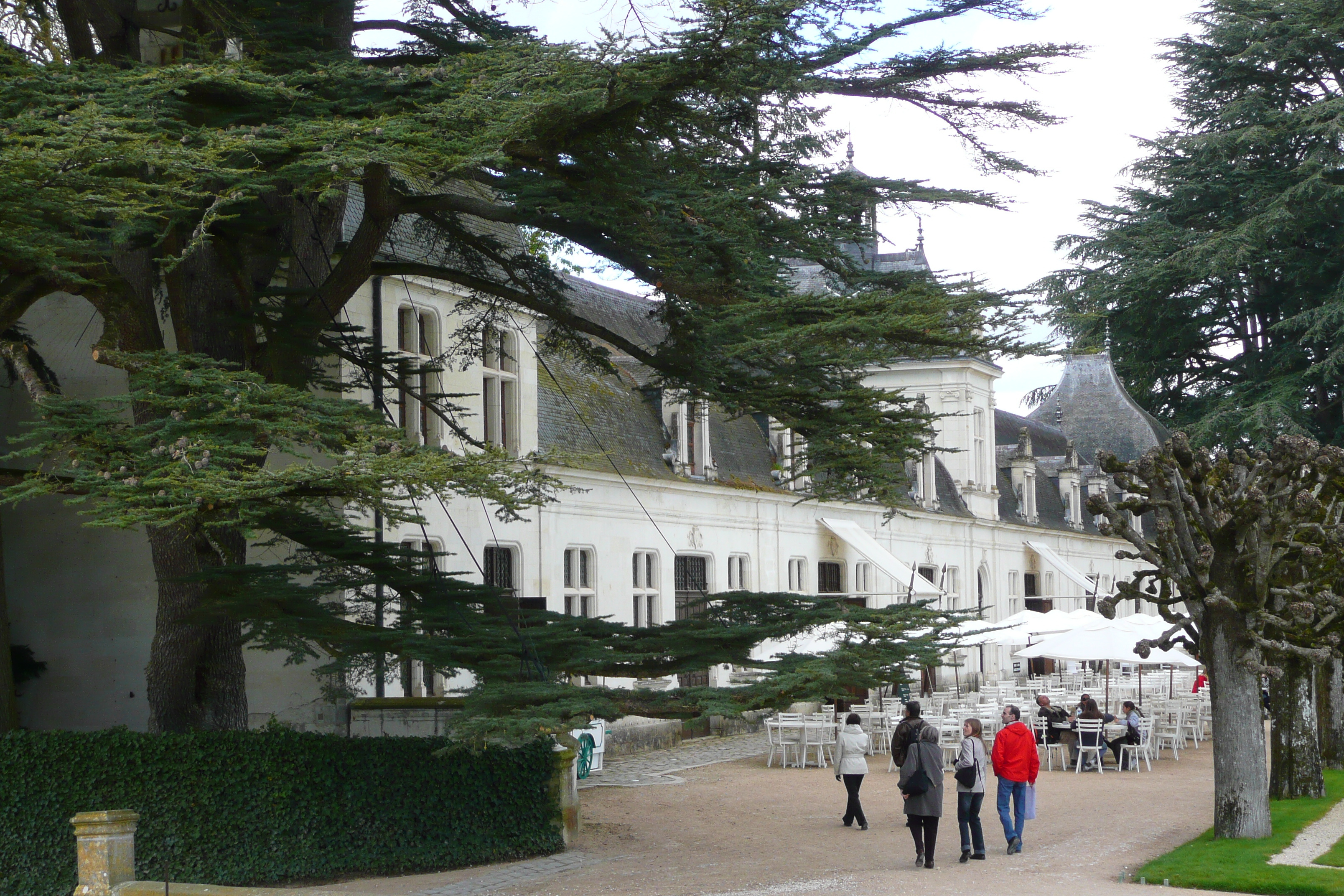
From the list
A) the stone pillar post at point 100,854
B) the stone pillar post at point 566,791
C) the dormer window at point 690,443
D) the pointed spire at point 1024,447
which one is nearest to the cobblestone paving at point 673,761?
the stone pillar post at point 566,791

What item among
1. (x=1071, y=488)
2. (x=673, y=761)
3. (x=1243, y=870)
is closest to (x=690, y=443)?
(x=673, y=761)

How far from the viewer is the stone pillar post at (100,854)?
8.53m

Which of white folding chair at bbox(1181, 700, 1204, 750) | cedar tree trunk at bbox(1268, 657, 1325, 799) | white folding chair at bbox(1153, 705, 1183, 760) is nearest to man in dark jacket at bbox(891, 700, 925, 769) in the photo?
cedar tree trunk at bbox(1268, 657, 1325, 799)

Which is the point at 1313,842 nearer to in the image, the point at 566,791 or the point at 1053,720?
the point at 566,791

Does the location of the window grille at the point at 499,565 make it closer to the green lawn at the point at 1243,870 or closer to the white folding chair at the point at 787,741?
the white folding chair at the point at 787,741

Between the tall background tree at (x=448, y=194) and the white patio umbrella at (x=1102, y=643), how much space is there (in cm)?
1121

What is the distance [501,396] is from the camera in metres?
19.3

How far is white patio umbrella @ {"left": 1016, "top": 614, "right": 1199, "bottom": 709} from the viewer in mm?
20156

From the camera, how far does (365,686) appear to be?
577 inches

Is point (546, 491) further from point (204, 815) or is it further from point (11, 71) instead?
point (11, 71)

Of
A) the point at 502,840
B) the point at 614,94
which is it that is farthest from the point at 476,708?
the point at 502,840

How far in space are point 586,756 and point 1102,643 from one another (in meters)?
8.72

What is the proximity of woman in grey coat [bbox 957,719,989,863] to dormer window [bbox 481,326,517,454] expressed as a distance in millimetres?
8937

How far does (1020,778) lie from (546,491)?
8.44 metres
